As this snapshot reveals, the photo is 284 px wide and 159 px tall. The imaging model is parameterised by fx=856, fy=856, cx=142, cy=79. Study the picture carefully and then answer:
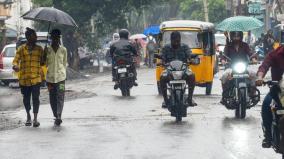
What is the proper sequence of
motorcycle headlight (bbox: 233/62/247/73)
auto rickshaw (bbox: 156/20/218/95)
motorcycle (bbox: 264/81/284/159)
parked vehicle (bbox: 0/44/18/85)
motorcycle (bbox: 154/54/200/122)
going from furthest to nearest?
parked vehicle (bbox: 0/44/18/85) → auto rickshaw (bbox: 156/20/218/95) → motorcycle headlight (bbox: 233/62/247/73) → motorcycle (bbox: 154/54/200/122) → motorcycle (bbox: 264/81/284/159)

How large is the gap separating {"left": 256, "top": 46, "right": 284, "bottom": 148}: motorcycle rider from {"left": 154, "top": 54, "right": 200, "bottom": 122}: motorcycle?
5.96 meters

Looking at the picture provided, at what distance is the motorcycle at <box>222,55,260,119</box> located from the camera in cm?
1634

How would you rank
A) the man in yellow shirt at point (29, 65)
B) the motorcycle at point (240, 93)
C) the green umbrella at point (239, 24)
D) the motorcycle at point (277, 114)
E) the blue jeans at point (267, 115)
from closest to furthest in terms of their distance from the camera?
1. the motorcycle at point (277, 114)
2. the blue jeans at point (267, 115)
3. the man in yellow shirt at point (29, 65)
4. the motorcycle at point (240, 93)
5. the green umbrella at point (239, 24)

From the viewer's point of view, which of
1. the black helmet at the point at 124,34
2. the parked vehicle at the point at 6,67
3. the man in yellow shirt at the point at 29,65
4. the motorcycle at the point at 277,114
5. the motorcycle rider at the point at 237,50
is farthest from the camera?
the parked vehicle at the point at 6,67

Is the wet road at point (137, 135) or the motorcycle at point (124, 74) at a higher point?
the motorcycle at point (124, 74)

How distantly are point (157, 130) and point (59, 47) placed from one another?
9.30 ft

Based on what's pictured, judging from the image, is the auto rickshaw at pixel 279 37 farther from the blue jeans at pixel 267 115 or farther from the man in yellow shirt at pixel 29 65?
the man in yellow shirt at pixel 29 65

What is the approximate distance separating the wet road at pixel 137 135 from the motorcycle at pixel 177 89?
26 cm

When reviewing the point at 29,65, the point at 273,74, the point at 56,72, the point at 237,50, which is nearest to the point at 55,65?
the point at 56,72

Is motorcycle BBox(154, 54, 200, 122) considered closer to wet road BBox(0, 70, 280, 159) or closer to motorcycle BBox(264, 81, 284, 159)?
wet road BBox(0, 70, 280, 159)

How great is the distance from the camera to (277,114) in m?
9.17

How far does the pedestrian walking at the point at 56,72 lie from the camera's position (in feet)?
52.2

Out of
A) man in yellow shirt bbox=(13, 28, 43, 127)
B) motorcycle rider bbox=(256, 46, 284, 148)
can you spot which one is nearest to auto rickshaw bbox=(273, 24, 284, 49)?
motorcycle rider bbox=(256, 46, 284, 148)

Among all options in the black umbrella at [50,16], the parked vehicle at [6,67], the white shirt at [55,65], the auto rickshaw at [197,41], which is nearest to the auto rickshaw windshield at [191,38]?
the auto rickshaw at [197,41]
